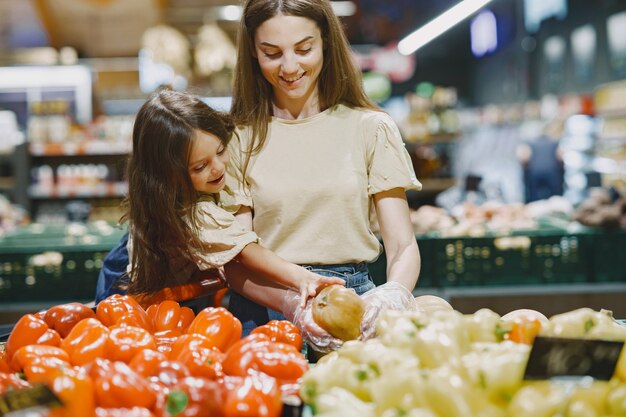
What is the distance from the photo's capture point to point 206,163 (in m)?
2.29

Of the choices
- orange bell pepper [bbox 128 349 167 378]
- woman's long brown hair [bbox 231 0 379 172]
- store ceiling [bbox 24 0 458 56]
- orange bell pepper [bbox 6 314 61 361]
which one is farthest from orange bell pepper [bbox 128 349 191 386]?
store ceiling [bbox 24 0 458 56]

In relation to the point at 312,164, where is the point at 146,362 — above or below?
below

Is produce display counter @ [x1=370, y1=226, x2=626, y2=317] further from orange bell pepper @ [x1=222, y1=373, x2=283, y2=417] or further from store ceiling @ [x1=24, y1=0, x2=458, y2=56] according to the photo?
store ceiling @ [x1=24, y1=0, x2=458, y2=56]

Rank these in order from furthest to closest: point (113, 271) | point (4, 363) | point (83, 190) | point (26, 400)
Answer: point (83, 190), point (113, 271), point (4, 363), point (26, 400)

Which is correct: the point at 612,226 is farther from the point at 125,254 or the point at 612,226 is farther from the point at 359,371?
the point at 359,371

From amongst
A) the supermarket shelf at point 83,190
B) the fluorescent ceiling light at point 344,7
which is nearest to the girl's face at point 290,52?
the supermarket shelf at point 83,190

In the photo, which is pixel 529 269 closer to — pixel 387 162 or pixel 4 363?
pixel 387 162

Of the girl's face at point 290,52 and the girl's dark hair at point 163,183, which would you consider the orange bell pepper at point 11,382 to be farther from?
the girl's face at point 290,52

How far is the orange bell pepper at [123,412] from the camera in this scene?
1398mm

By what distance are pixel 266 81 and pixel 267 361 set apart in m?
1.15

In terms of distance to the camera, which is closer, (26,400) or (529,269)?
(26,400)

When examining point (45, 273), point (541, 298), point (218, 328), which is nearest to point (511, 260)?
point (541, 298)

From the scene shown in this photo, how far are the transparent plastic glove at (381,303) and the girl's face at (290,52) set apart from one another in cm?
68

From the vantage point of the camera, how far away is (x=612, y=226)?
15.9ft
